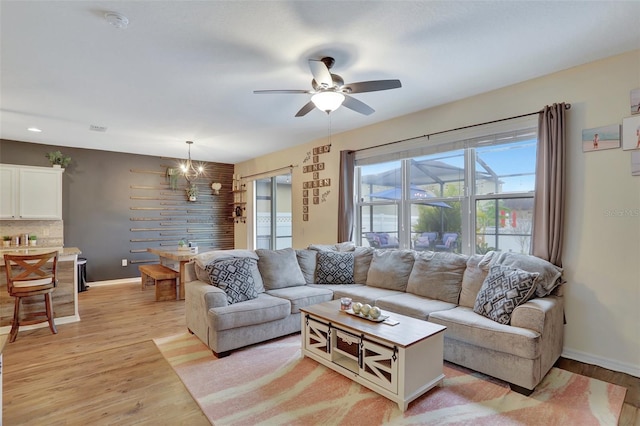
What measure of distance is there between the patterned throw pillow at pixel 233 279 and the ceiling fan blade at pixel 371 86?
6.72ft

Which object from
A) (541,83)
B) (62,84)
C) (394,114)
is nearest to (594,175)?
(541,83)

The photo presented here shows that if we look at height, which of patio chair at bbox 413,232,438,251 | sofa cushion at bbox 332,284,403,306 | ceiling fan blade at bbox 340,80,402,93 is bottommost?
sofa cushion at bbox 332,284,403,306

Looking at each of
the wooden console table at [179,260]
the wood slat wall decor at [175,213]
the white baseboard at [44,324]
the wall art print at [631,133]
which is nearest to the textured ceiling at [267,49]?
the wall art print at [631,133]

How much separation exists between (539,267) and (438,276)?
2.91 feet

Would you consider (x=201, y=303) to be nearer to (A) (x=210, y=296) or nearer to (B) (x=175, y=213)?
(A) (x=210, y=296)

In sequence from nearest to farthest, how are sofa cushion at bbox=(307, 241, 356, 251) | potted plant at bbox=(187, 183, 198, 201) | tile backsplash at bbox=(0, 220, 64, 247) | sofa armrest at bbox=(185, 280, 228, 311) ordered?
sofa armrest at bbox=(185, 280, 228, 311), sofa cushion at bbox=(307, 241, 356, 251), tile backsplash at bbox=(0, 220, 64, 247), potted plant at bbox=(187, 183, 198, 201)

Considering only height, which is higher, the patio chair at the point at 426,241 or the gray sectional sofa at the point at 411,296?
the patio chair at the point at 426,241

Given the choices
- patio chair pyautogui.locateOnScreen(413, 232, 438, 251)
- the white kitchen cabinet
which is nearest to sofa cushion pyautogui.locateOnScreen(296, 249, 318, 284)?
patio chair pyautogui.locateOnScreen(413, 232, 438, 251)

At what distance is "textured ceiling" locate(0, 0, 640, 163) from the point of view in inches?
82.7

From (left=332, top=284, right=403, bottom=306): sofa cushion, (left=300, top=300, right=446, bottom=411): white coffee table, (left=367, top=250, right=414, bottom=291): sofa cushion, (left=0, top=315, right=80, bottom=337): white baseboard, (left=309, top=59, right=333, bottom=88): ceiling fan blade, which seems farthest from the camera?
(left=367, top=250, right=414, bottom=291): sofa cushion

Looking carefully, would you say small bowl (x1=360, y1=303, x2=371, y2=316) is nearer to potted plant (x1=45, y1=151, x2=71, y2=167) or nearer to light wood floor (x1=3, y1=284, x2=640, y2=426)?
light wood floor (x1=3, y1=284, x2=640, y2=426)

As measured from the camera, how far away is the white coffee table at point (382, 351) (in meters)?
2.19

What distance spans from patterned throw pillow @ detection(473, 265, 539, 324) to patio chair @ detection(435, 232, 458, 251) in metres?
0.98

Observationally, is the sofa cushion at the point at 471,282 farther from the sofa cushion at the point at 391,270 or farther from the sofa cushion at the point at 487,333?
the sofa cushion at the point at 391,270
